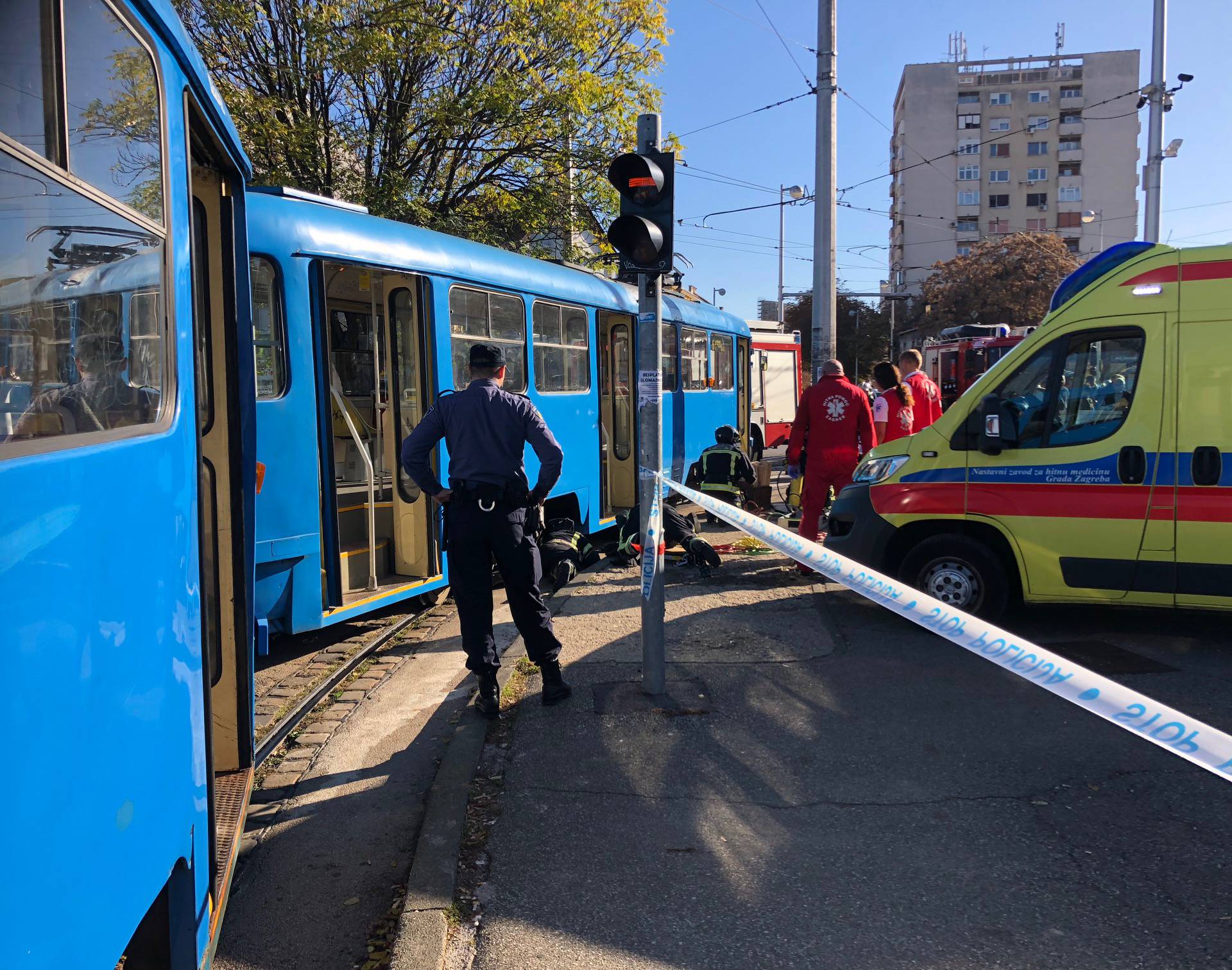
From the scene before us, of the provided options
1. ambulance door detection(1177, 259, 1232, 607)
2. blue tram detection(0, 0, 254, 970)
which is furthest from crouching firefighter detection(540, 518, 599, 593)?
blue tram detection(0, 0, 254, 970)

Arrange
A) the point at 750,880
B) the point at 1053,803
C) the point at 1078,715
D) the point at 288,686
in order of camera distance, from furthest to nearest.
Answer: the point at 288,686, the point at 1078,715, the point at 1053,803, the point at 750,880

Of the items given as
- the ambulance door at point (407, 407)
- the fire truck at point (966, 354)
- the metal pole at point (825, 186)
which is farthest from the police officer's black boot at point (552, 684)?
the fire truck at point (966, 354)

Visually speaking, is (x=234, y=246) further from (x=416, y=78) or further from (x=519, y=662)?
(x=416, y=78)

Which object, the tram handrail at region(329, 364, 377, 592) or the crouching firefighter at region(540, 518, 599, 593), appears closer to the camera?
the tram handrail at region(329, 364, 377, 592)

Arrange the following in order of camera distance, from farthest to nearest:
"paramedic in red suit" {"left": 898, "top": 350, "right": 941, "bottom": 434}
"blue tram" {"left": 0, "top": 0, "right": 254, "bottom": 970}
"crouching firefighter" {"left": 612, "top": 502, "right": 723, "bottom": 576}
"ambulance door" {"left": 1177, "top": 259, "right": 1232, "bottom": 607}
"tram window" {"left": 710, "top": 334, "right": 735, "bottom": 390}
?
1. "tram window" {"left": 710, "top": 334, "right": 735, "bottom": 390}
2. "paramedic in red suit" {"left": 898, "top": 350, "right": 941, "bottom": 434}
3. "crouching firefighter" {"left": 612, "top": 502, "right": 723, "bottom": 576}
4. "ambulance door" {"left": 1177, "top": 259, "right": 1232, "bottom": 607}
5. "blue tram" {"left": 0, "top": 0, "right": 254, "bottom": 970}

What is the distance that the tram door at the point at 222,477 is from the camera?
11.5 feet

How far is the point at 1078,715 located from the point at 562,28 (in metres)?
12.6

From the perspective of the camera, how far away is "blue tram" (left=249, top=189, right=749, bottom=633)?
6.07 metres

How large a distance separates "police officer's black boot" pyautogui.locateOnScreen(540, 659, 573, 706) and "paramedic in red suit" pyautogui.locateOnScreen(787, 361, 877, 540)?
3.96m

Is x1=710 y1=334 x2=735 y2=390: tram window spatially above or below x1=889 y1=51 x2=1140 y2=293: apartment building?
below

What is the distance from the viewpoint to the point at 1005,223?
77250mm

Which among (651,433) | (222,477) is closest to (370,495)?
(651,433)

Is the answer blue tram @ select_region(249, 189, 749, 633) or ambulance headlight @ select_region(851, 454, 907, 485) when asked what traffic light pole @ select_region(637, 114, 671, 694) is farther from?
ambulance headlight @ select_region(851, 454, 907, 485)

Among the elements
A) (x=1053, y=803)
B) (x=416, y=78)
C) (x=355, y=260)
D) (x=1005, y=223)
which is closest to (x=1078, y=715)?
(x=1053, y=803)
